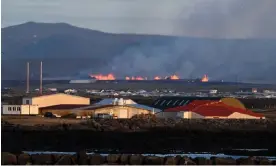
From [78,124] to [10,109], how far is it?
6.23 metres

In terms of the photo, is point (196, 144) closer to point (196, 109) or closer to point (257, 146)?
point (257, 146)

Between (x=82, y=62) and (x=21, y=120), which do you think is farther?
(x=82, y=62)

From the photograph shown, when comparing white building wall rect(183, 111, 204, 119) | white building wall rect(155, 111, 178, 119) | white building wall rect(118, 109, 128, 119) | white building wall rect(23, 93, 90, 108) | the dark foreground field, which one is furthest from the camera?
white building wall rect(23, 93, 90, 108)

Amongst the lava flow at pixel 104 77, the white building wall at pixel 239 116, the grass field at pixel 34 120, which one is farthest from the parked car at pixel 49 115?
the lava flow at pixel 104 77

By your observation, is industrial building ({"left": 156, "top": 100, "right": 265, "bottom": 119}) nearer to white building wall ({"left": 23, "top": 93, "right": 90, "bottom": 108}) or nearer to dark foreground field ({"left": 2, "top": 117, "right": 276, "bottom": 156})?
dark foreground field ({"left": 2, "top": 117, "right": 276, "bottom": 156})

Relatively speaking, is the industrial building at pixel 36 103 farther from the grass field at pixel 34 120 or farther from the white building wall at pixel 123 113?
the white building wall at pixel 123 113

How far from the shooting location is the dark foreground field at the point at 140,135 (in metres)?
20.9

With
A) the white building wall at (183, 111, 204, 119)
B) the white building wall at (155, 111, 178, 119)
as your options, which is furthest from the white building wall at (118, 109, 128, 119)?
the white building wall at (183, 111, 204, 119)

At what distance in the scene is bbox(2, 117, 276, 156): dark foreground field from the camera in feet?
68.5

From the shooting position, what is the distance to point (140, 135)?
2442 centimetres

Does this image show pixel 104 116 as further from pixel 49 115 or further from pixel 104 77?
pixel 104 77

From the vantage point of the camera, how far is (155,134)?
24750 millimetres

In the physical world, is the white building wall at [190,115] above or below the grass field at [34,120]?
above

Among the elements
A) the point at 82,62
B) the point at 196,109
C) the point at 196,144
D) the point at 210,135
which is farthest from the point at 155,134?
the point at 82,62
